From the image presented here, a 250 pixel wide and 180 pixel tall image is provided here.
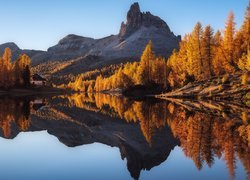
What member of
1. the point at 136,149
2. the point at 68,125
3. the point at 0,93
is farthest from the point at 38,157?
the point at 0,93

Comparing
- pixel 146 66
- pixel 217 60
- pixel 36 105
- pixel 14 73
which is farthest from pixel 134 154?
pixel 14 73

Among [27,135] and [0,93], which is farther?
[0,93]

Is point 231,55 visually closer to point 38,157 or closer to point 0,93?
point 0,93

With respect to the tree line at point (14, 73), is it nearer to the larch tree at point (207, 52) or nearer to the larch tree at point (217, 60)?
the larch tree at point (207, 52)

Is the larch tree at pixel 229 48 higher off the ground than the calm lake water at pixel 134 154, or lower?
higher

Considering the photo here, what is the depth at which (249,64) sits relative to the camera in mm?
75188

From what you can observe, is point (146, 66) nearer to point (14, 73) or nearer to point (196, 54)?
point (196, 54)

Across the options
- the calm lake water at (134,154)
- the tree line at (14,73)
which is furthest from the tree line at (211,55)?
the calm lake water at (134,154)

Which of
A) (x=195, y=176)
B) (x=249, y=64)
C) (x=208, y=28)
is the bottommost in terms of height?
(x=195, y=176)

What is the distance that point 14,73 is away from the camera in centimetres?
12144

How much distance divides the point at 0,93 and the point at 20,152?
99.8m

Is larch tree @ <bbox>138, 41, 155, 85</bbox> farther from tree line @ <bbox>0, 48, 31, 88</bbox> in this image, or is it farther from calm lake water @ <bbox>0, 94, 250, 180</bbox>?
calm lake water @ <bbox>0, 94, 250, 180</bbox>

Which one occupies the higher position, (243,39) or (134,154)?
(243,39)

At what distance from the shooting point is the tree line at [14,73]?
119m
